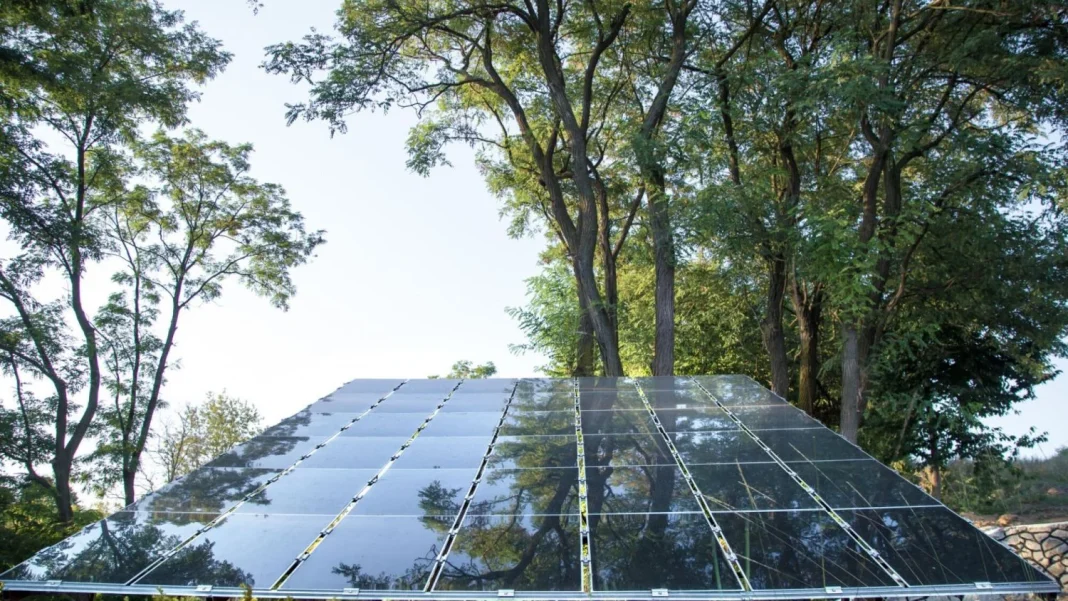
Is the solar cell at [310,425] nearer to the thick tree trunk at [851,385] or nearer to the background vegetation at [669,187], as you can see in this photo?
the background vegetation at [669,187]

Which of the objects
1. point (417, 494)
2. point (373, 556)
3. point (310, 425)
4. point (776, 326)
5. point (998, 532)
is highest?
point (776, 326)

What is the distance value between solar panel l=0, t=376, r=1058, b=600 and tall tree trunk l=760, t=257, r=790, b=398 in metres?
9.91

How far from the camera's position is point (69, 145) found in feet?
62.7

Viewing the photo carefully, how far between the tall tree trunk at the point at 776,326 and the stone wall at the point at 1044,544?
6738 millimetres

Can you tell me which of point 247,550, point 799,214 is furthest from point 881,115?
point 247,550

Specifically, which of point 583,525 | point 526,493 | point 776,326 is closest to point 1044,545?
point 776,326

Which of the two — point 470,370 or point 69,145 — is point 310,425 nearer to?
point 69,145

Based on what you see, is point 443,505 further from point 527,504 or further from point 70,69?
point 70,69

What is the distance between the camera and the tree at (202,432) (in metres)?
26.4

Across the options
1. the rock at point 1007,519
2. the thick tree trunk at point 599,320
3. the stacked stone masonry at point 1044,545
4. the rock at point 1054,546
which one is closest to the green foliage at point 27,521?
the thick tree trunk at point 599,320

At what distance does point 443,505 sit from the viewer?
7.99 metres

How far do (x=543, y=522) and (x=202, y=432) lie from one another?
22.9 meters

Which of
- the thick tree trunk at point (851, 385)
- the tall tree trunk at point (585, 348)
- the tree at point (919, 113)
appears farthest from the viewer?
the tall tree trunk at point (585, 348)

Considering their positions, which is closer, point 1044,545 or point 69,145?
point 1044,545
